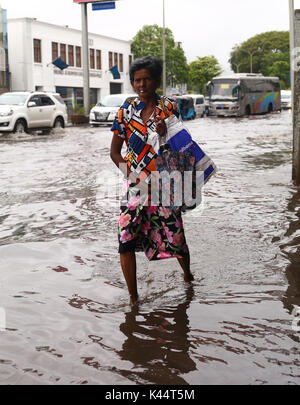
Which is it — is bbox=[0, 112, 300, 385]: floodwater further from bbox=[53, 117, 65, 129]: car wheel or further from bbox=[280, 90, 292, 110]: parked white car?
bbox=[280, 90, 292, 110]: parked white car

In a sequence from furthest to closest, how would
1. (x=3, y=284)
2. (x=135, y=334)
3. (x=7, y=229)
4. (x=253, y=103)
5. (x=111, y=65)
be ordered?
1. (x=111, y=65)
2. (x=253, y=103)
3. (x=7, y=229)
4. (x=3, y=284)
5. (x=135, y=334)

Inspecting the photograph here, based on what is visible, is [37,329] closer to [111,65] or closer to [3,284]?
[3,284]

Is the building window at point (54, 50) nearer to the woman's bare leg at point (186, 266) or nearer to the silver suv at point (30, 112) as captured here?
the silver suv at point (30, 112)

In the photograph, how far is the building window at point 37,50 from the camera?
4625 centimetres

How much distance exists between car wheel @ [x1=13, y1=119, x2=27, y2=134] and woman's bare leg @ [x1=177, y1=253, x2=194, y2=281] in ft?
59.7

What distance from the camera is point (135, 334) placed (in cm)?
386

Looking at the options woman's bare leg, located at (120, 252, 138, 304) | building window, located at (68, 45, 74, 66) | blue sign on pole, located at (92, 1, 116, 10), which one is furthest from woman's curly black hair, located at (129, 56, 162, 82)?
building window, located at (68, 45, 74, 66)

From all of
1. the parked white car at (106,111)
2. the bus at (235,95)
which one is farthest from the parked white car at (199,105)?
the parked white car at (106,111)

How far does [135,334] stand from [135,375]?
61 cm

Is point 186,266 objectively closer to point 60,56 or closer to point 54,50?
point 54,50

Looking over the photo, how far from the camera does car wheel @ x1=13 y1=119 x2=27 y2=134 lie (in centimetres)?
2227

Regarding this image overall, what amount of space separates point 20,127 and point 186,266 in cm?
1860

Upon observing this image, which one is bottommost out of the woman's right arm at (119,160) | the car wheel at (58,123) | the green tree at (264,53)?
the woman's right arm at (119,160)

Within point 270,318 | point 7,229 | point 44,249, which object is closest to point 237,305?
point 270,318
